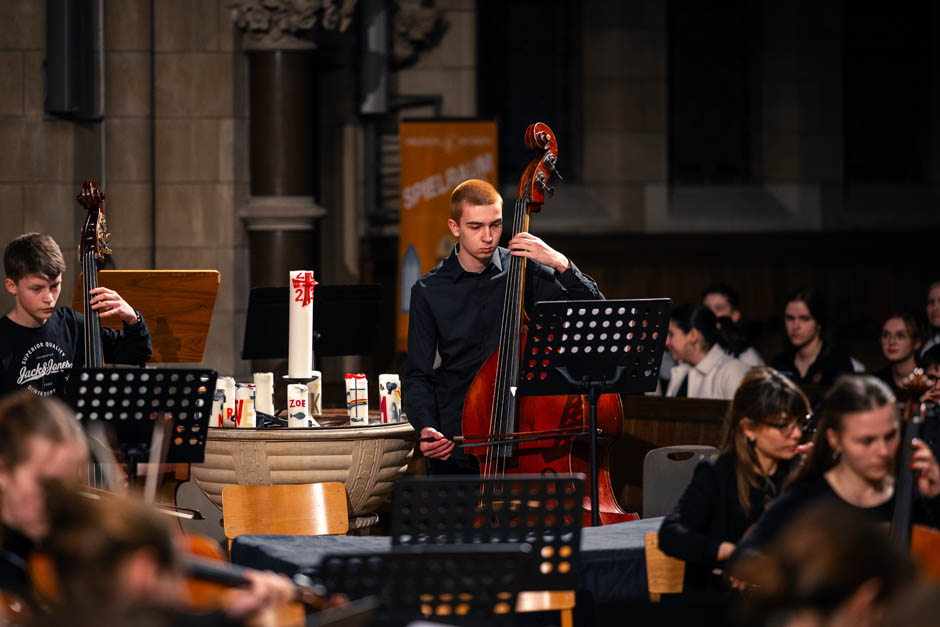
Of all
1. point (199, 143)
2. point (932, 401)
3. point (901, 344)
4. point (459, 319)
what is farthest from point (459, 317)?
point (199, 143)

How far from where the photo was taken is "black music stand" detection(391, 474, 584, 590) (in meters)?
3.39

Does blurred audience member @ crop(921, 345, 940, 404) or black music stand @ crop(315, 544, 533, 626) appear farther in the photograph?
blurred audience member @ crop(921, 345, 940, 404)

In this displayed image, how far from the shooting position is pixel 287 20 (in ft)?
27.8

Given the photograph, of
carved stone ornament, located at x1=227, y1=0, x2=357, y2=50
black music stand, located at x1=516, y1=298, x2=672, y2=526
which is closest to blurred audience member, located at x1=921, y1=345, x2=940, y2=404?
black music stand, located at x1=516, y1=298, x2=672, y2=526

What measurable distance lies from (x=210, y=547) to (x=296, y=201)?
18.9 feet

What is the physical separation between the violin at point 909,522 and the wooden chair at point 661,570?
0.69 meters

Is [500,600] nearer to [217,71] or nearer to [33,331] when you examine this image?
[33,331]

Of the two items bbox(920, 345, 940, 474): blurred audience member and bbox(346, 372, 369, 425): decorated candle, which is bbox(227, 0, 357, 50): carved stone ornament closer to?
bbox(346, 372, 369, 425): decorated candle

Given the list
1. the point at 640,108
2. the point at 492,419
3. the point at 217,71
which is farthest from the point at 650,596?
the point at 640,108

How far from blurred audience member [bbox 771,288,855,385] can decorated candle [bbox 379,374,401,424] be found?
246cm

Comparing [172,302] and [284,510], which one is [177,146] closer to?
[172,302]

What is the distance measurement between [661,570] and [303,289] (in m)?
Answer: 1.90

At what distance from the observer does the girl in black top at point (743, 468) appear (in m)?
3.68

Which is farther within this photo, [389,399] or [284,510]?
[389,399]
